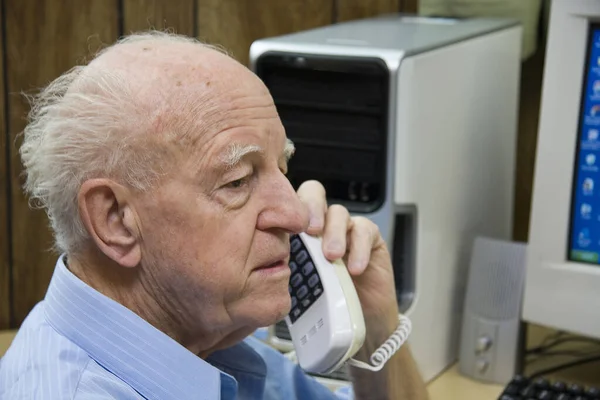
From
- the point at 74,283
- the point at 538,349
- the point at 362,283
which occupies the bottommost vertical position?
the point at 538,349

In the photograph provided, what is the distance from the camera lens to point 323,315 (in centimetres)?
108

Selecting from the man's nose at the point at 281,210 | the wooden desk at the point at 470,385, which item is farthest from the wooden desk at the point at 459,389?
the man's nose at the point at 281,210

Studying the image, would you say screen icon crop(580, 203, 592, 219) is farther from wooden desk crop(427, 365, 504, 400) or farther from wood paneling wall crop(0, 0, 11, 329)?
wood paneling wall crop(0, 0, 11, 329)

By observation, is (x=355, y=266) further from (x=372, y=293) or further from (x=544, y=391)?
(x=544, y=391)

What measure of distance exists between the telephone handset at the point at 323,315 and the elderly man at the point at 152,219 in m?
0.12

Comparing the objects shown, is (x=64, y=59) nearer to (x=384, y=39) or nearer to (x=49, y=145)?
(x=384, y=39)

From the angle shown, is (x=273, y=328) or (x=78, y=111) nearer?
(x=78, y=111)

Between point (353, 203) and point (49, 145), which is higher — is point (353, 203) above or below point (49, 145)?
below

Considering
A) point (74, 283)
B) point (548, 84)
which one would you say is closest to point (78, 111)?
point (74, 283)

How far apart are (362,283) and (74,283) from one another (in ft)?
1.38

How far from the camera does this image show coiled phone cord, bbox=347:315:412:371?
1.13m

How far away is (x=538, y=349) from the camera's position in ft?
5.02

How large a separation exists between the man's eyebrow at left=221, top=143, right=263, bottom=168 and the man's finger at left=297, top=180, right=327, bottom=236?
0.83ft

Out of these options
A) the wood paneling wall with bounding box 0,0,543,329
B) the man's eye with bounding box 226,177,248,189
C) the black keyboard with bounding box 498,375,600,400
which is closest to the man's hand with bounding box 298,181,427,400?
the black keyboard with bounding box 498,375,600,400
